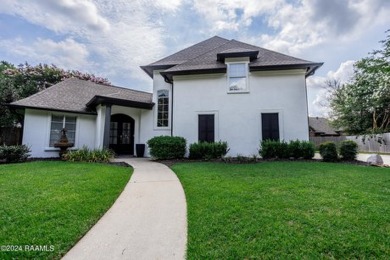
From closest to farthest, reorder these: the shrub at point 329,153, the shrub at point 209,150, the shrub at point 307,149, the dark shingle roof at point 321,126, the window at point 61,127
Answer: the shrub at point 329,153, the shrub at point 307,149, the shrub at point 209,150, the window at point 61,127, the dark shingle roof at point 321,126

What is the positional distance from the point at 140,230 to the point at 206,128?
8.61 m

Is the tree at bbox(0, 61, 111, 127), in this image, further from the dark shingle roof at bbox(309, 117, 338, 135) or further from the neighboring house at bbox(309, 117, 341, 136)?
the dark shingle roof at bbox(309, 117, 338, 135)

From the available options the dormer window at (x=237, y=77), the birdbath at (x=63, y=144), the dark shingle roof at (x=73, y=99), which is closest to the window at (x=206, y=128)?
the dormer window at (x=237, y=77)

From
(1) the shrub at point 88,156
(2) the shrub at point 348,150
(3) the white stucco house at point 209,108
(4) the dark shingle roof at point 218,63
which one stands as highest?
(4) the dark shingle roof at point 218,63

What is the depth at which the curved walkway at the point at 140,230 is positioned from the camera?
2.31m

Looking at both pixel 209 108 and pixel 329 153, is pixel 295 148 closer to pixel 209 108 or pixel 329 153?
pixel 329 153

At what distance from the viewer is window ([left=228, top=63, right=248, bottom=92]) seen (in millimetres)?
11094

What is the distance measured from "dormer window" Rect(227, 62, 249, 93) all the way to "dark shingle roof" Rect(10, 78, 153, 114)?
4.83 m

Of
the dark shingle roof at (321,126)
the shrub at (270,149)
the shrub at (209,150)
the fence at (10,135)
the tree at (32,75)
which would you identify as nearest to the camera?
the shrub at (270,149)

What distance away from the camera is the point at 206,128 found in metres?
11.2

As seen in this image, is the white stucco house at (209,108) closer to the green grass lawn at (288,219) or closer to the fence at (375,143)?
the green grass lawn at (288,219)

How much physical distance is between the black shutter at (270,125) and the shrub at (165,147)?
175 inches

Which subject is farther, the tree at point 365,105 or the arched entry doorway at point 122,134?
the tree at point 365,105

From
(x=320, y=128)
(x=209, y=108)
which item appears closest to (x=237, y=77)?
(x=209, y=108)
